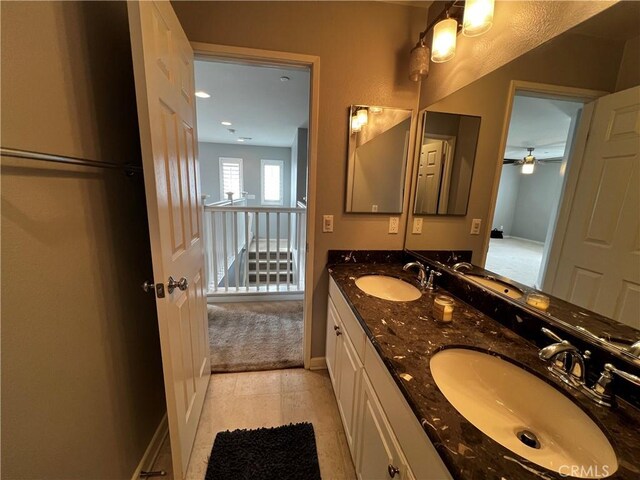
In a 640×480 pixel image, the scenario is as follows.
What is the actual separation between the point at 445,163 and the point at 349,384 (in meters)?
1.36

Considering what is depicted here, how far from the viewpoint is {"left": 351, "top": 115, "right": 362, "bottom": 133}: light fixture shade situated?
5.36 feet

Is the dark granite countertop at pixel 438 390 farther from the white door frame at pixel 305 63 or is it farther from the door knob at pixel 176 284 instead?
the door knob at pixel 176 284

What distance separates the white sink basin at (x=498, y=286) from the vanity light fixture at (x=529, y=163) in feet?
1.53

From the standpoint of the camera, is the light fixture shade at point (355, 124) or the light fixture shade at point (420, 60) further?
the light fixture shade at point (355, 124)

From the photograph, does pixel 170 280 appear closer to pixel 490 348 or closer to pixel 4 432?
pixel 4 432

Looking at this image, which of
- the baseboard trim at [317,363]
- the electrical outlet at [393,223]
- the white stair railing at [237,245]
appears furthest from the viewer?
the white stair railing at [237,245]

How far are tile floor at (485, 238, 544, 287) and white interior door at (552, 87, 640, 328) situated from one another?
13 cm

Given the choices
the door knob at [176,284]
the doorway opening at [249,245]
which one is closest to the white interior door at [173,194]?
the door knob at [176,284]

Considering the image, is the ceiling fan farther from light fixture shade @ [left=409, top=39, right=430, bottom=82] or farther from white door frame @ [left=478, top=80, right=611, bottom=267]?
light fixture shade @ [left=409, top=39, right=430, bottom=82]

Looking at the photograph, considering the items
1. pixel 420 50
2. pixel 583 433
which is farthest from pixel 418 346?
pixel 420 50

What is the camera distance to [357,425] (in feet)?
3.68

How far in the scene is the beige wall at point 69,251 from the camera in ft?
2.09

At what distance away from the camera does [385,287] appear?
1594mm

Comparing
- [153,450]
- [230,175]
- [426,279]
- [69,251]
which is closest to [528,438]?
[426,279]
